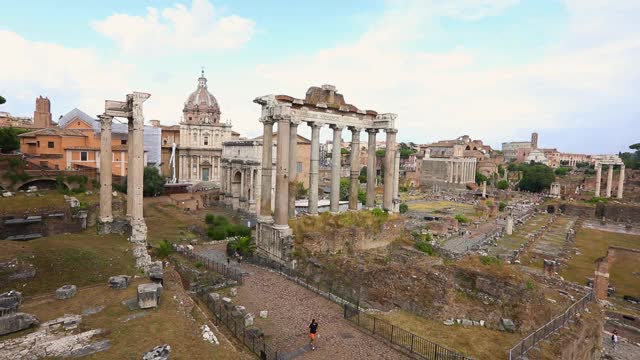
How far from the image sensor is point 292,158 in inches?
821

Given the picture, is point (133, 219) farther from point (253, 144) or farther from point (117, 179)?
point (253, 144)

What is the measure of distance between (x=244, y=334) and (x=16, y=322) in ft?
20.1

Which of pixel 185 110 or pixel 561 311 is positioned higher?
pixel 185 110

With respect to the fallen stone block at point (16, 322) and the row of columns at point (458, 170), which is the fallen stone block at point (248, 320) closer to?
the fallen stone block at point (16, 322)

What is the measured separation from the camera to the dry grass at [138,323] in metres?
9.28

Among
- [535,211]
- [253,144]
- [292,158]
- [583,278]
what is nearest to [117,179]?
[253,144]

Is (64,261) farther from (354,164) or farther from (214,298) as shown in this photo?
(354,164)

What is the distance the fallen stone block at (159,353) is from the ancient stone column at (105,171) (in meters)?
14.9

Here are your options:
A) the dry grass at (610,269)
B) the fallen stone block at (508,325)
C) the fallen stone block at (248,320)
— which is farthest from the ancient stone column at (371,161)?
the dry grass at (610,269)

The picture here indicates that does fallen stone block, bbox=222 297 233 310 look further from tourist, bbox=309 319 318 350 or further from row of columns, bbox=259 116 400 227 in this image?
row of columns, bbox=259 116 400 227

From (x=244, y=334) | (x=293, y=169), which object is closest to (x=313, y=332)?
(x=244, y=334)

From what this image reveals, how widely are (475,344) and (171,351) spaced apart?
9.55 metres

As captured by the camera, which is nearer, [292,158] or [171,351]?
[171,351]

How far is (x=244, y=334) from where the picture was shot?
12.0 metres
